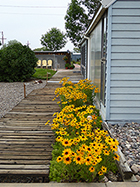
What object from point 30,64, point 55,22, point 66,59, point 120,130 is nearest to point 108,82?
point 120,130

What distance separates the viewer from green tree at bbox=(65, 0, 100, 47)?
2289cm

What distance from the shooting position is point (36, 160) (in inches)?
105

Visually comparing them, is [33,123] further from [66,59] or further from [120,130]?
[66,59]

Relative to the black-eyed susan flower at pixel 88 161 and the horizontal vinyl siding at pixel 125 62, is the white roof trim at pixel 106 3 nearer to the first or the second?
the horizontal vinyl siding at pixel 125 62

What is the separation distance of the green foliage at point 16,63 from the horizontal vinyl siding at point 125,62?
8.31 meters

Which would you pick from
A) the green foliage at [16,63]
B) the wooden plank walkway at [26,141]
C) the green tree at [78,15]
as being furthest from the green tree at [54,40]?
the wooden plank walkway at [26,141]

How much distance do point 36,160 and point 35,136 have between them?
2.69ft

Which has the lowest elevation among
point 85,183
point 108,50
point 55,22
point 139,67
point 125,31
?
point 85,183

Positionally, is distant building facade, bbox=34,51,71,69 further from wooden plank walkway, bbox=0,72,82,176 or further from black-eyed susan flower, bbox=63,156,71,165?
black-eyed susan flower, bbox=63,156,71,165

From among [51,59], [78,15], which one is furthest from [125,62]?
[78,15]

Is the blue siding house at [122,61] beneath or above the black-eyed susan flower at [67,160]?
above

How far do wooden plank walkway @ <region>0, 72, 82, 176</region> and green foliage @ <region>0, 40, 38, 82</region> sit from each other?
653 centimetres

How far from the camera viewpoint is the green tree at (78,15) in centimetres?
2289

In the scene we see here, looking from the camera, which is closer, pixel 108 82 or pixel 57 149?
pixel 57 149
